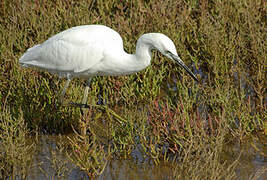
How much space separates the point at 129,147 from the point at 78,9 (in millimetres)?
2349

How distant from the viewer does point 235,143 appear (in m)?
4.19

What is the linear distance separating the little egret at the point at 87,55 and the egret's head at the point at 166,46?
0.10m

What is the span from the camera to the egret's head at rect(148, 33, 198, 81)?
12.4 feet

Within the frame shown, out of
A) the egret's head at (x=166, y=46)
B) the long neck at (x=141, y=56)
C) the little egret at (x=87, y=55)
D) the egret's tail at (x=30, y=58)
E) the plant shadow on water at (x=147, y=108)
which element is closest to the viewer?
the plant shadow on water at (x=147, y=108)

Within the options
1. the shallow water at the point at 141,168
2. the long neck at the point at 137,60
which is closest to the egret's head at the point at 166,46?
the long neck at the point at 137,60

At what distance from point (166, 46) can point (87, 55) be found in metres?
0.80

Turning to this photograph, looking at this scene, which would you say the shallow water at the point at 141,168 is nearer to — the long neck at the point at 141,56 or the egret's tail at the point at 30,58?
the long neck at the point at 141,56

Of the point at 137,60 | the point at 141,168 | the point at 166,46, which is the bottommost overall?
the point at 141,168

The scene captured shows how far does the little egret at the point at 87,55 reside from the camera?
414 cm

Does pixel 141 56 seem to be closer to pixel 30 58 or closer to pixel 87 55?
pixel 87 55

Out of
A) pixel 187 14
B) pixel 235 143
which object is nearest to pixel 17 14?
pixel 187 14

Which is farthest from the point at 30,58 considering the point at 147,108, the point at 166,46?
the point at 166,46

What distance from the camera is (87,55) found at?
4207 mm

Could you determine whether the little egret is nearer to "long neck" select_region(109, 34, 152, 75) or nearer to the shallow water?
"long neck" select_region(109, 34, 152, 75)
